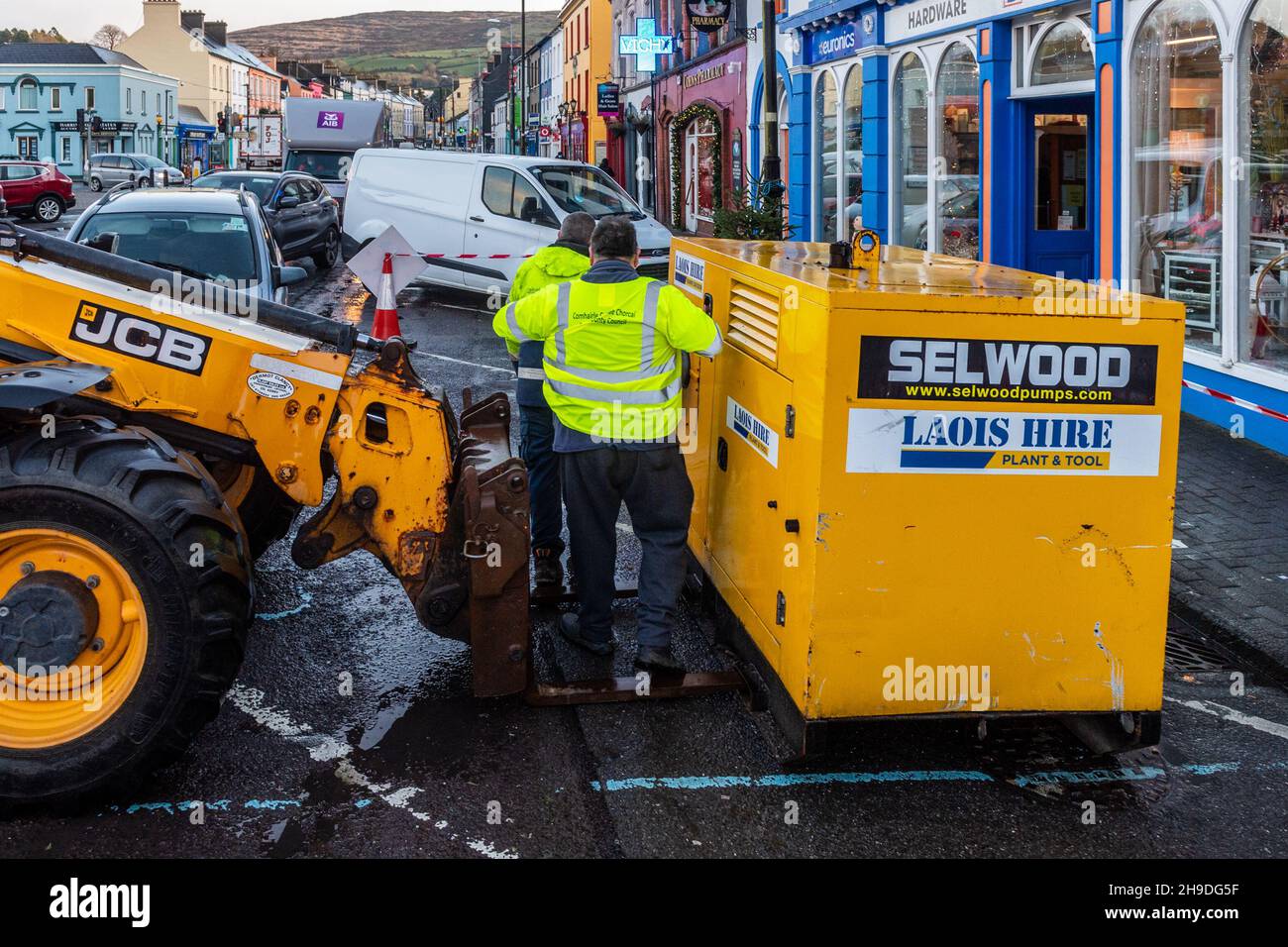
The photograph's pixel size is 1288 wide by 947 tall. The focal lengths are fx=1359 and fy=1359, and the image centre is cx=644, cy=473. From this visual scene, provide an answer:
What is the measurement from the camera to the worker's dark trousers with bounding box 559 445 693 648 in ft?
19.1

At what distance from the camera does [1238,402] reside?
33.0 ft

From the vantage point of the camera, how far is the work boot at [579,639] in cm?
614

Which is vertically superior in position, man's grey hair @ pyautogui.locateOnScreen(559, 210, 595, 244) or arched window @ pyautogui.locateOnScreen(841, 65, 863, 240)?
arched window @ pyautogui.locateOnScreen(841, 65, 863, 240)

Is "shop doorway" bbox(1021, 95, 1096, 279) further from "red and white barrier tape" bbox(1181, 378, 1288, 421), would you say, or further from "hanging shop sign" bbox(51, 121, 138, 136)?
"hanging shop sign" bbox(51, 121, 138, 136)

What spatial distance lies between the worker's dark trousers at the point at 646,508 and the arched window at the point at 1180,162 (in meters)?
6.30

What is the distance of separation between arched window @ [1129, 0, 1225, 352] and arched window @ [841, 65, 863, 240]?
25.8 feet

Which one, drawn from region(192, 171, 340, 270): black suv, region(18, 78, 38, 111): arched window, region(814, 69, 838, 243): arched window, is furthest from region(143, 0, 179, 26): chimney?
region(814, 69, 838, 243): arched window

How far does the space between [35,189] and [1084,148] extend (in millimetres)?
33851

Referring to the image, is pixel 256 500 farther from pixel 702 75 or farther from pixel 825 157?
pixel 702 75

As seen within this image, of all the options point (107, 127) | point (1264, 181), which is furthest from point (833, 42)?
point (107, 127)

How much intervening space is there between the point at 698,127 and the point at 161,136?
219ft

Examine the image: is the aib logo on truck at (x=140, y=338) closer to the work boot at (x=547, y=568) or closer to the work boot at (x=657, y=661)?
the work boot at (x=657, y=661)

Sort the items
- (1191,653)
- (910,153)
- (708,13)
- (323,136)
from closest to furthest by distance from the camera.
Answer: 1. (1191,653)
2. (910,153)
3. (708,13)
4. (323,136)
